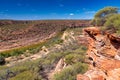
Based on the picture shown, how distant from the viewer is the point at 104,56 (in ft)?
51.7

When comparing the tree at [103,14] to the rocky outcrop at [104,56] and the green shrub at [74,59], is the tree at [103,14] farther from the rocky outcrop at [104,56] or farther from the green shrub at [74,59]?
the green shrub at [74,59]

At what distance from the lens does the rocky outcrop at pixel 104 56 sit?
13.5 m

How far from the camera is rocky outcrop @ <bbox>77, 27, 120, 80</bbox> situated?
13492 millimetres

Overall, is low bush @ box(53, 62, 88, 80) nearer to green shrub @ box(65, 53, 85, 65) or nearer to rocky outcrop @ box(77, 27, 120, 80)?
green shrub @ box(65, 53, 85, 65)

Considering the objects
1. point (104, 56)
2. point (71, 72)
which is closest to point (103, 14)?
point (104, 56)

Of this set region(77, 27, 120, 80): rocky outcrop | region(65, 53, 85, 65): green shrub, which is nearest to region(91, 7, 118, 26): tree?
region(77, 27, 120, 80): rocky outcrop

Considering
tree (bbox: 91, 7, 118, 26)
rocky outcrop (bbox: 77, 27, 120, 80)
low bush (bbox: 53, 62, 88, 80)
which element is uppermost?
tree (bbox: 91, 7, 118, 26)

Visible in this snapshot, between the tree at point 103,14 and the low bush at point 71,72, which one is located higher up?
the tree at point 103,14

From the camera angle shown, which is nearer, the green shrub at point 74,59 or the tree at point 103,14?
the tree at point 103,14

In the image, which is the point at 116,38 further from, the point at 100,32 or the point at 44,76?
the point at 44,76

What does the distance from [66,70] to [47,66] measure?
242 inches

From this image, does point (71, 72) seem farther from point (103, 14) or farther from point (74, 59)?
point (103, 14)

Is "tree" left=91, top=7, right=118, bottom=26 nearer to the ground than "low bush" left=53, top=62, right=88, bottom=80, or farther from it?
farther from it

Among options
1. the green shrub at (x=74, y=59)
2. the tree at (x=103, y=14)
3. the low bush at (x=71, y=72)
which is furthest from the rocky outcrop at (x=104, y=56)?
the green shrub at (x=74, y=59)
